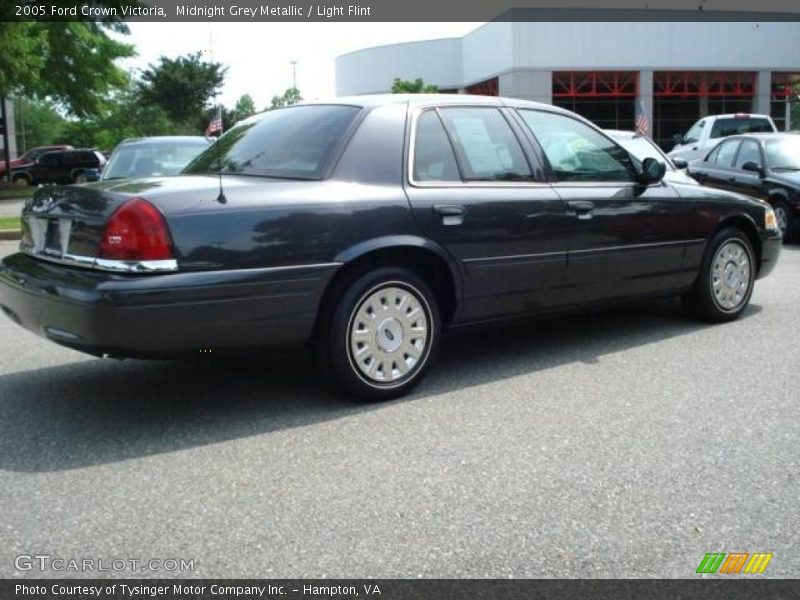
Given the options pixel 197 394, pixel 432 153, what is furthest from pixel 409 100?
pixel 197 394

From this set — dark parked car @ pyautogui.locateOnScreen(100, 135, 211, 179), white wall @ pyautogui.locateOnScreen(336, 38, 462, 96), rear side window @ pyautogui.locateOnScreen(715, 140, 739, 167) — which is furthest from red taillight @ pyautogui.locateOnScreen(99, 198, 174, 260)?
white wall @ pyautogui.locateOnScreen(336, 38, 462, 96)

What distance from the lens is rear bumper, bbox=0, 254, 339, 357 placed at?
3947 millimetres

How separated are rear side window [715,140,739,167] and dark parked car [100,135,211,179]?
295 inches

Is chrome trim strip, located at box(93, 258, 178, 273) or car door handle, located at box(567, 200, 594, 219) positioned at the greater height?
car door handle, located at box(567, 200, 594, 219)

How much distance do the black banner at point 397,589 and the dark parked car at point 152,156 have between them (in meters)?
8.46

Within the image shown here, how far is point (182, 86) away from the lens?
207 feet

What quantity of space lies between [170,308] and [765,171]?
34.3 feet

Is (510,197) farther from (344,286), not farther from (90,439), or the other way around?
(90,439)

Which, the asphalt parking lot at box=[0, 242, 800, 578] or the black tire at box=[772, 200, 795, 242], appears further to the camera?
the black tire at box=[772, 200, 795, 242]

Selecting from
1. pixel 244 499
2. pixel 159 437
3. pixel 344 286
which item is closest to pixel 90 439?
pixel 159 437

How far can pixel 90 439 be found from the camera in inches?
162

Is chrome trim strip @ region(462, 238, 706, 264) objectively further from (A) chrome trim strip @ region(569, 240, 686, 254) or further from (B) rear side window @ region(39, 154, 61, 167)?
(B) rear side window @ region(39, 154, 61, 167)

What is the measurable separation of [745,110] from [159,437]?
47606 millimetres

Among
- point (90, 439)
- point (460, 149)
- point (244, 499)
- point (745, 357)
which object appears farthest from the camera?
point (745, 357)
